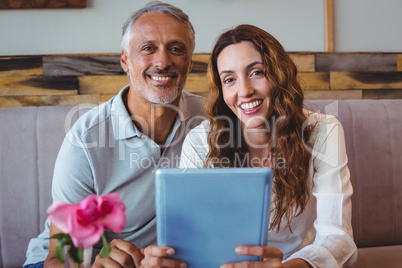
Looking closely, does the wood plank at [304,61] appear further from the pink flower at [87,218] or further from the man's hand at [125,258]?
the pink flower at [87,218]

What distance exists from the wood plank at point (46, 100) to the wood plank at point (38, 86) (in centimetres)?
2

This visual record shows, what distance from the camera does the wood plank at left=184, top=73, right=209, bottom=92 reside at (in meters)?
1.88

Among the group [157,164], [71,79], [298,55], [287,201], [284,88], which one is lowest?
[287,201]

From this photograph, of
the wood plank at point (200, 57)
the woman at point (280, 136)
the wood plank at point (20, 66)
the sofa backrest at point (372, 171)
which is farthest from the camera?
the wood plank at point (200, 57)

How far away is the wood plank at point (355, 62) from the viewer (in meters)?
1.92

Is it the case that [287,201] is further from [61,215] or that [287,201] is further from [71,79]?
[71,79]

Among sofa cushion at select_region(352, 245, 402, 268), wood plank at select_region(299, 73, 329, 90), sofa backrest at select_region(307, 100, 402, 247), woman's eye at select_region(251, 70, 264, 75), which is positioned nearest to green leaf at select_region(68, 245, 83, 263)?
woman's eye at select_region(251, 70, 264, 75)

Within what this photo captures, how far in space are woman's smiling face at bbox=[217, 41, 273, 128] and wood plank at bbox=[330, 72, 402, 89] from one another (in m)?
0.83

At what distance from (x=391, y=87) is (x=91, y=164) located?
5.29ft

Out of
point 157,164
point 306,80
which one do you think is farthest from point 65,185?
point 306,80

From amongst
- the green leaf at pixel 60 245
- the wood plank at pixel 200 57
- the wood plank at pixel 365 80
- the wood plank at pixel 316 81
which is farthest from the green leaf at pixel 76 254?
the wood plank at pixel 365 80

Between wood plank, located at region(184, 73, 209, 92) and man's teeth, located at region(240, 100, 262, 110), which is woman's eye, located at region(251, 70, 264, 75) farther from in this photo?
wood plank, located at region(184, 73, 209, 92)

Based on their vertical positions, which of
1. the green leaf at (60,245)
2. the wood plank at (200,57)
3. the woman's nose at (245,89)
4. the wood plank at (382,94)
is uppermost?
the wood plank at (200,57)

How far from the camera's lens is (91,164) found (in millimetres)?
1348
